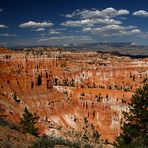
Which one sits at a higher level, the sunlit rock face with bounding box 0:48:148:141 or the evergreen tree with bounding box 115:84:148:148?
the evergreen tree with bounding box 115:84:148:148

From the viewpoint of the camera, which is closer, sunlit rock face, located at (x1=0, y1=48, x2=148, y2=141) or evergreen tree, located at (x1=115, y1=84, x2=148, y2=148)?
evergreen tree, located at (x1=115, y1=84, x2=148, y2=148)

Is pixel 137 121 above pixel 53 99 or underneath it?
above

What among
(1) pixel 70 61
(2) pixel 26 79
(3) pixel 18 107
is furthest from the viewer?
(1) pixel 70 61

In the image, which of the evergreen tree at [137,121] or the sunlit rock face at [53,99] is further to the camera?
the sunlit rock face at [53,99]

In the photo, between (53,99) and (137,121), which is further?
(53,99)

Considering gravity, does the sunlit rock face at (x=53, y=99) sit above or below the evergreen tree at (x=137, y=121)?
below

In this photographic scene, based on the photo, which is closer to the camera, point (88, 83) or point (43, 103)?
→ point (43, 103)

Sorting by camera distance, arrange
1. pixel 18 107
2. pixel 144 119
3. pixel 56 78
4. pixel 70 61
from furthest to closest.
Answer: pixel 70 61, pixel 56 78, pixel 18 107, pixel 144 119

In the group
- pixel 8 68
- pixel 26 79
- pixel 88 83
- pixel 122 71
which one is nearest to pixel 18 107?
pixel 26 79

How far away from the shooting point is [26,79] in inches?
4163

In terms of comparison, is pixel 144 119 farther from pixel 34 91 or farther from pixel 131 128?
pixel 34 91

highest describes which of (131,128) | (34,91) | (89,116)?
(131,128)

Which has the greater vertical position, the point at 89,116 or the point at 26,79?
the point at 26,79

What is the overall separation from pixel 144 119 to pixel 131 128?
1234 mm
